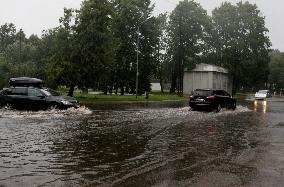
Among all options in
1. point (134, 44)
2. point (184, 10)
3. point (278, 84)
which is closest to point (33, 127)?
point (134, 44)

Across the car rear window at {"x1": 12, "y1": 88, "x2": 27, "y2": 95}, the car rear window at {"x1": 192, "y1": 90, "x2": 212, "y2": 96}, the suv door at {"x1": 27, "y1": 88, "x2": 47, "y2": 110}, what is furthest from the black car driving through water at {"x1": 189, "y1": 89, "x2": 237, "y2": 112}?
the car rear window at {"x1": 12, "y1": 88, "x2": 27, "y2": 95}

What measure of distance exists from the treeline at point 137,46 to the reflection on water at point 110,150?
2617 cm

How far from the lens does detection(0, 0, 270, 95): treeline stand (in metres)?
46.6

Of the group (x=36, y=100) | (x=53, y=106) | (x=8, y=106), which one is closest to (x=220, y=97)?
(x=53, y=106)

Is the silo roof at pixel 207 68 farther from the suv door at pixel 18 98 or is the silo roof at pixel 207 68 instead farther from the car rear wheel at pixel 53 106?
the car rear wheel at pixel 53 106

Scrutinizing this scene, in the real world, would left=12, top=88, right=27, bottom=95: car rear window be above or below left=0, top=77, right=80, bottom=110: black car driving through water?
above

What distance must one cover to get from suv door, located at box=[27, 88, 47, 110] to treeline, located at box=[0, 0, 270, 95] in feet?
62.2

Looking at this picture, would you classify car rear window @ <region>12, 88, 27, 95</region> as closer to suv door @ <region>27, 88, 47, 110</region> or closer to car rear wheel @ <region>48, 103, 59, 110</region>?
suv door @ <region>27, 88, 47, 110</region>

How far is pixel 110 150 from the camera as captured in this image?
12.5 meters

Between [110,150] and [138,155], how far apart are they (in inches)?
43.2

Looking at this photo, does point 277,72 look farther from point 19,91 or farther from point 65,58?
point 19,91

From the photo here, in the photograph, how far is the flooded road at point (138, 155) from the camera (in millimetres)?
8703

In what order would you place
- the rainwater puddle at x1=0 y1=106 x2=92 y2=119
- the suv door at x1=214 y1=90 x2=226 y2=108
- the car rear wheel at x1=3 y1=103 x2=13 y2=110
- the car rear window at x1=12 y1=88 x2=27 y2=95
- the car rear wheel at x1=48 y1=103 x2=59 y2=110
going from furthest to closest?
the suv door at x1=214 y1=90 x2=226 y2=108
the car rear wheel at x1=3 y1=103 x2=13 y2=110
the car rear window at x1=12 y1=88 x2=27 y2=95
the car rear wheel at x1=48 y1=103 x2=59 y2=110
the rainwater puddle at x1=0 y1=106 x2=92 y2=119

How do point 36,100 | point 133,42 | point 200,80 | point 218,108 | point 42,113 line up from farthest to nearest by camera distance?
point 200,80
point 133,42
point 218,108
point 36,100
point 42,113
